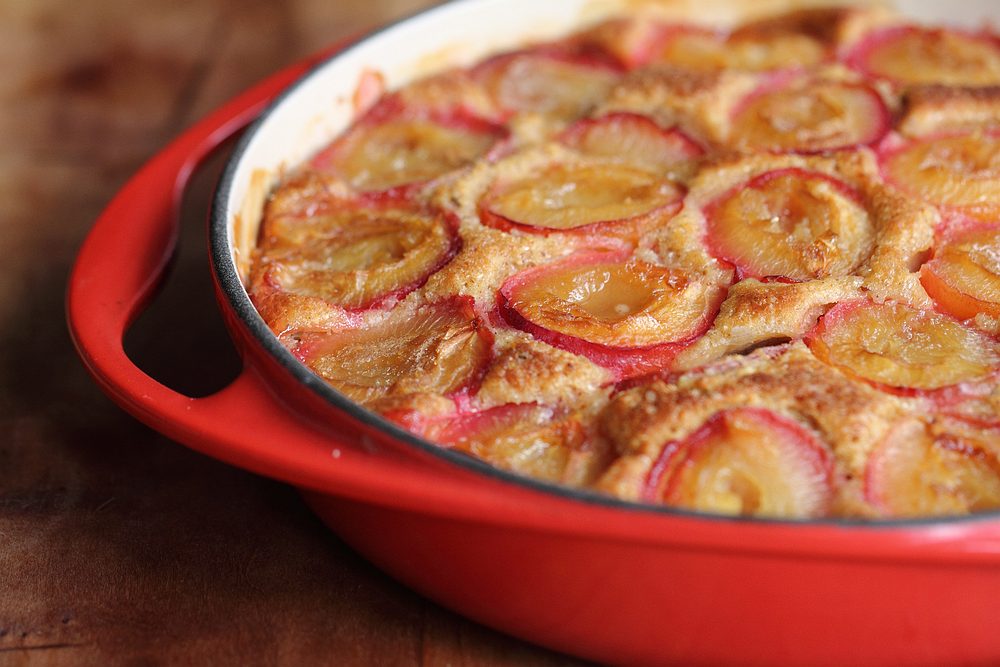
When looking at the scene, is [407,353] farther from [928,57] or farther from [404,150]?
[928,57]

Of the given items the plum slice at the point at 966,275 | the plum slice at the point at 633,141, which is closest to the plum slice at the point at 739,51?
the plum slice at the point at 633,141

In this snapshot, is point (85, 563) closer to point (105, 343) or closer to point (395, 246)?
point (105, 343)

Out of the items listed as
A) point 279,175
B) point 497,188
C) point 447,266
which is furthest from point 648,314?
point 279,175

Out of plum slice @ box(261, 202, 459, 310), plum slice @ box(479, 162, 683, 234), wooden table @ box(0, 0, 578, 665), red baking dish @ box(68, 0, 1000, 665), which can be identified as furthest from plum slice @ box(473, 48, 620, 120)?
red baking dish @ box(68, 0, 1000, 665)

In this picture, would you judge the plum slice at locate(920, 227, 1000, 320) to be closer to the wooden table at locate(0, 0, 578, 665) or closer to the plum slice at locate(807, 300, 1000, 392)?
the plum slice at locate(807, 300, 1000, 392)

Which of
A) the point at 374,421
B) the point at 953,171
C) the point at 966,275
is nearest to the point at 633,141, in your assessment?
the point at 953,171

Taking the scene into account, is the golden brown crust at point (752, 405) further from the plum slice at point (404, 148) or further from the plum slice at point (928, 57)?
the plum slice at point (928, 57)
